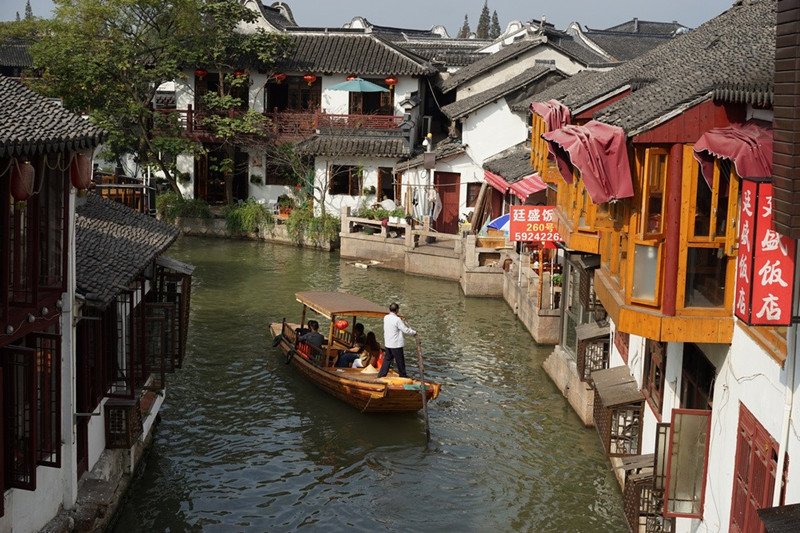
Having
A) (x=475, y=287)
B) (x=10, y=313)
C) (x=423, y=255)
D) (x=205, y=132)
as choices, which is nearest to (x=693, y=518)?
(x=10, y=313)

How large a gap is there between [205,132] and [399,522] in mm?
27958

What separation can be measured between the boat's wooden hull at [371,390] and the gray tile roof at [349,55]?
76.9 ft

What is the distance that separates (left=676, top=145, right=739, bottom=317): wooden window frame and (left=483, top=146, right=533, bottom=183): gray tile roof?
17.4 metres

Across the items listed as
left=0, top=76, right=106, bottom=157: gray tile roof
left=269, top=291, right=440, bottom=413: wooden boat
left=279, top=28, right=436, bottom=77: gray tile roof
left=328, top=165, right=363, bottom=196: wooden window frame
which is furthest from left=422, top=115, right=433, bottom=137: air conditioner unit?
left=0, top=76, right=106, bottom=157: gray tile roof

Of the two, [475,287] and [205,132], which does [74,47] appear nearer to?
[205,132]

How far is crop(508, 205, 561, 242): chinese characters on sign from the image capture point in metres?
22.4

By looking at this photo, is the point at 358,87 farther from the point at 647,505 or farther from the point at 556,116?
the point at 647,505

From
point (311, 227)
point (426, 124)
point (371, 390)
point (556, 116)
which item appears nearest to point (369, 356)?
point (371, 390)

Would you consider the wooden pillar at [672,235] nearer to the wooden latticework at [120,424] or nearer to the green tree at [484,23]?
the wooden latticework at [120,424]

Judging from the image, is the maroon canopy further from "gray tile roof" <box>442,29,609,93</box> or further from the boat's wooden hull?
"gray tile roof" <box>442,29,609,93</box>

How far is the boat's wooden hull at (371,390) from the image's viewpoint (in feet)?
58.6

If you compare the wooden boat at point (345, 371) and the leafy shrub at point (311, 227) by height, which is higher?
the leafy shrub at point (311, 227)

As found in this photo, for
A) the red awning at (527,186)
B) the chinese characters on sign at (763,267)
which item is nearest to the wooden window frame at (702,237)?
the chinese characters on sign at (763,267)

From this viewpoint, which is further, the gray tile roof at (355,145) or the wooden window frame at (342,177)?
the wooden window frame at (342,177)
